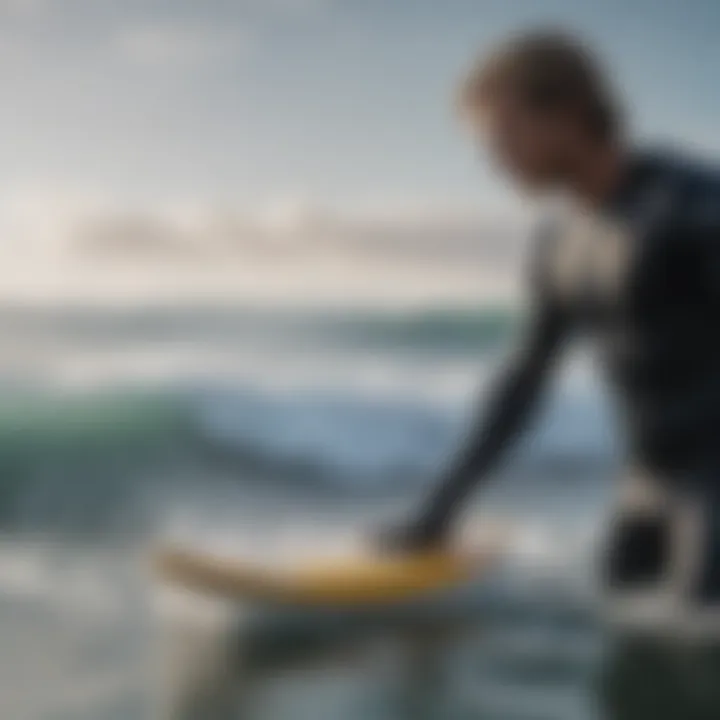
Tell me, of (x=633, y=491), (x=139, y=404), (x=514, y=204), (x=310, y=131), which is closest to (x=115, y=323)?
(x=139, y=404)

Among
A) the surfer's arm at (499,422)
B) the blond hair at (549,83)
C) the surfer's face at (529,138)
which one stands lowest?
the surfer's arm at (499,422)

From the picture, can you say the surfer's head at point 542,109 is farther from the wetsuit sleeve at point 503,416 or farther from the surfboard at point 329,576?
the surfboard at point 329,576

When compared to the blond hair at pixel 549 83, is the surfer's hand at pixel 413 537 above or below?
below

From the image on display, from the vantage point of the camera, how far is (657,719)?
1.07 m

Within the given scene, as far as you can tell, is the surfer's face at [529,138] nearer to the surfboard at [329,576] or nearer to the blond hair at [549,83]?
the blond hair at [549,83]

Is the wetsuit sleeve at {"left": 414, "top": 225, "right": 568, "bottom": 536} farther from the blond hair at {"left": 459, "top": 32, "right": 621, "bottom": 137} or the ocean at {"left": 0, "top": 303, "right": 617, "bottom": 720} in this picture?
the blond hair at {"left": 459, "top": 32, "right": 621, "bottom": 137}

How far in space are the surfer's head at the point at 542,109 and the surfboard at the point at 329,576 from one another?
32 centimetres

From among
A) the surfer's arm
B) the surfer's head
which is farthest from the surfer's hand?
the surfer's head

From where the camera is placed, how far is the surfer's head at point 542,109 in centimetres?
111

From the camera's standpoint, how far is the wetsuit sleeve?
1.19m

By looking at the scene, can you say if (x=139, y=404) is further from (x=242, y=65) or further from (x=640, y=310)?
(x=640, y=310)

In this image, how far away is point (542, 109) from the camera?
1111 millimetres

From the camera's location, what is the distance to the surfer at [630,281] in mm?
1114

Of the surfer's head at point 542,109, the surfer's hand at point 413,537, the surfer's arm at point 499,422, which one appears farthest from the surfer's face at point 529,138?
the surfer's hand at point 413,537
